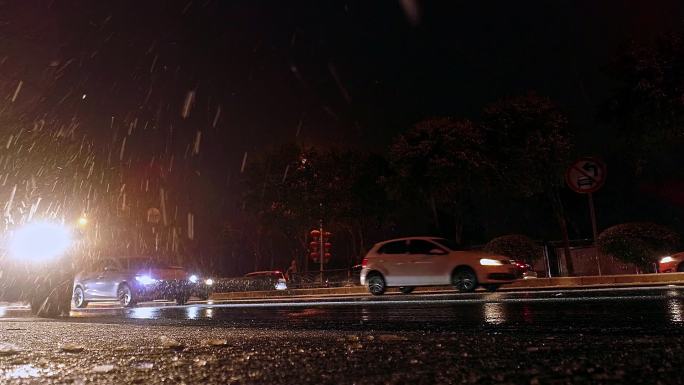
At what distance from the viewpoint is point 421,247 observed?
17.4 m

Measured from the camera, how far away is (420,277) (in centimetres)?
1717

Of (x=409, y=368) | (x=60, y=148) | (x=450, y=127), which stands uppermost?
(x=450, y=127)

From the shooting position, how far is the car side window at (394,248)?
17.8 meters

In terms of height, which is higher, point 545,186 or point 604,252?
point 545,186

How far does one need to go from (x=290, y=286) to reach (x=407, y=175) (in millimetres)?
8012

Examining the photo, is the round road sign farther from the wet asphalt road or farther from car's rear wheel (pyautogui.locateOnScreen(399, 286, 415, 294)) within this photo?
the wet asphalt road

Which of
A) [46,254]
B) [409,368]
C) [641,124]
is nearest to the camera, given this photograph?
[409,368]

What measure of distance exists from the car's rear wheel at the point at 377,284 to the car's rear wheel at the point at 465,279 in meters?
2.28

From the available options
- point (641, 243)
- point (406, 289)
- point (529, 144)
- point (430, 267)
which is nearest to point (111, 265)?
point (406, 289)

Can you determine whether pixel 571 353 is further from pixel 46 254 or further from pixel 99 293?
pixel 99 293

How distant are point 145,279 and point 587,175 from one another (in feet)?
41.4

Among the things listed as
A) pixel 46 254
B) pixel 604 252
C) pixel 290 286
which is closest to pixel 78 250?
pixel 46 254

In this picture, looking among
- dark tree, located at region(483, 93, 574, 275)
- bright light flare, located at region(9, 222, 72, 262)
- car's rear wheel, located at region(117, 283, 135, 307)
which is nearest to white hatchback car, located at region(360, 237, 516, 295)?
car's rear wheel, located at region(117, 283, 135, 307)

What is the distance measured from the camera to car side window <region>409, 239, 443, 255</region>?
17.1m
